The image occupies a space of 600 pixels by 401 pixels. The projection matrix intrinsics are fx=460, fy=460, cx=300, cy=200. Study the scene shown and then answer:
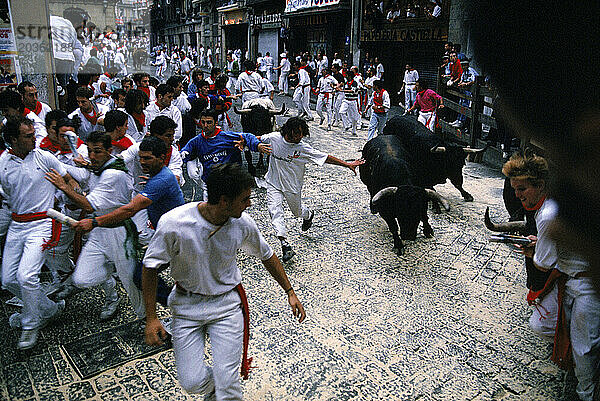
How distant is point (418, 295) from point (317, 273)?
117cm

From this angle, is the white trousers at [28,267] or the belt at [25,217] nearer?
the white trousers at [28,267]

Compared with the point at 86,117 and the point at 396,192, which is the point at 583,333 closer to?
the point at 396,192

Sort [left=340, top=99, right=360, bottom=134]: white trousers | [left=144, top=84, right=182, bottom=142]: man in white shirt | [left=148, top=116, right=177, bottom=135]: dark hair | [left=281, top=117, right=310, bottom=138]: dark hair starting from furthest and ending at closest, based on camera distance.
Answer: [left=340, top=99, right=360, bottom=134]: white trousers → [left=144, top=84, right=182, bottom=142]: man in white shirt → [left=281, top=117, right=310, bottom=138]: dark hair → [left=148, top=116, right=177, bottom=135]: dark hair

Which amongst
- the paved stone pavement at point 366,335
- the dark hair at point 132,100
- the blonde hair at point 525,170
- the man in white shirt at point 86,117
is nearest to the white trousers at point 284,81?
the dark hair at point 132,100

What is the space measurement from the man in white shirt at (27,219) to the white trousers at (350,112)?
10.7m

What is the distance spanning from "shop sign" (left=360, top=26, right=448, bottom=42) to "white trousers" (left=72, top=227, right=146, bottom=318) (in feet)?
44.7

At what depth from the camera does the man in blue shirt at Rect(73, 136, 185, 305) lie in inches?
142

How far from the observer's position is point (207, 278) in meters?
2.78

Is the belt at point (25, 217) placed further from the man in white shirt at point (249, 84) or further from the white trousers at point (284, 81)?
the white trousers at point (284, 81)

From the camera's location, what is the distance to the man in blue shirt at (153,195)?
3609 mm

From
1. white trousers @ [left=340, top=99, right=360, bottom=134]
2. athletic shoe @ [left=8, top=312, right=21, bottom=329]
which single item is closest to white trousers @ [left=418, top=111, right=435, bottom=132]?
white trousers @ [left=340, top=99, right=360, bottom=134]

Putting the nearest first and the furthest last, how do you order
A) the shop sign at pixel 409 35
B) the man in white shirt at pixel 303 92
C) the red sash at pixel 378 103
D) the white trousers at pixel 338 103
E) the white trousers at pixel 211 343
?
the white trousers at pixel 211 343
the red sash at pixel 378 103
the white trousers at pixel 338 103
the man in white shirt at pixel 303 92
the shop sign at pixel 409 35

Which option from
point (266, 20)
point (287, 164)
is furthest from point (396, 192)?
point (266, 20)

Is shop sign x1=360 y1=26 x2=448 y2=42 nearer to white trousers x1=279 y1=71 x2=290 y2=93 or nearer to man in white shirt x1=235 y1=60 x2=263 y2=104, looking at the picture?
man in white shirt x1=235 y1=60 x2=263 y2=104
